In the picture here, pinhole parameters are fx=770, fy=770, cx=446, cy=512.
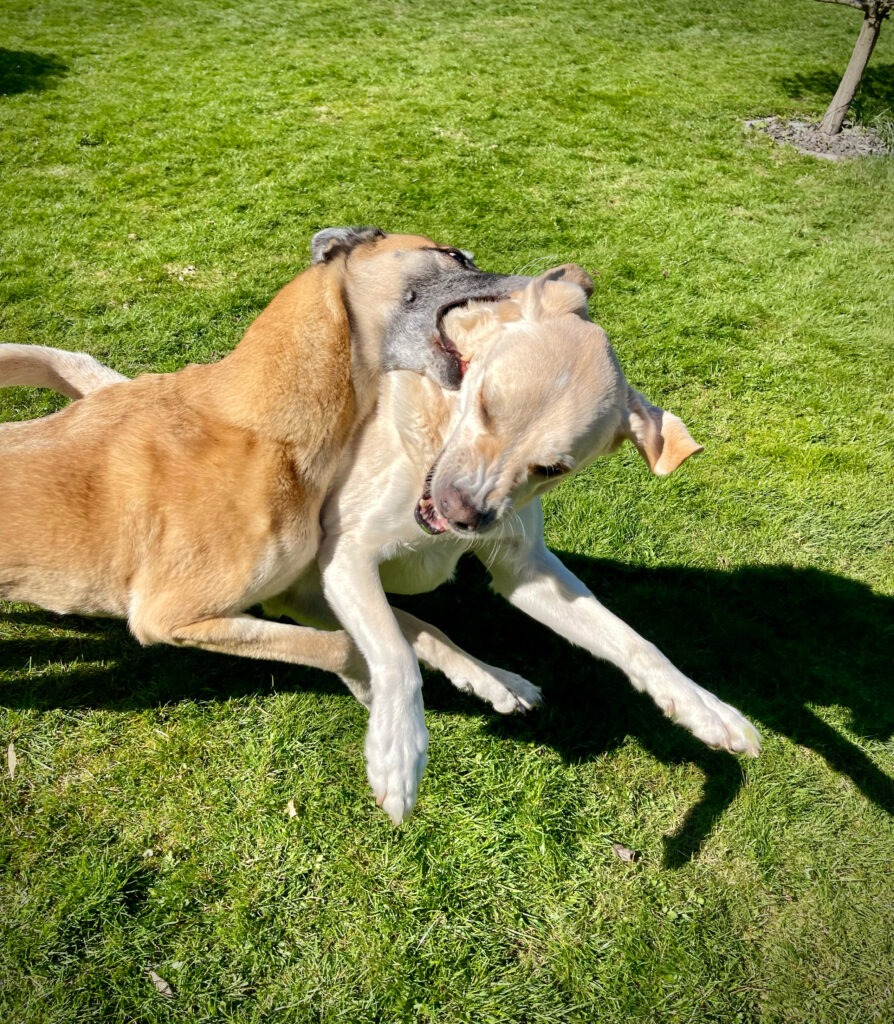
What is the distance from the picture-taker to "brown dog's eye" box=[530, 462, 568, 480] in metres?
2.77

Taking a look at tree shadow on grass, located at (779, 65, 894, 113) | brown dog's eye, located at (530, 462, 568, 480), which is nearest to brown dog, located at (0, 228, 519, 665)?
brown dog's eye, located at (530, 462, 568, 480)

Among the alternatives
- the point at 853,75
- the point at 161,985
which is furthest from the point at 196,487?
the point at 853,75

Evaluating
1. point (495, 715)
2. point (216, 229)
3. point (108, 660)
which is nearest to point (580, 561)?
point (495, 715)

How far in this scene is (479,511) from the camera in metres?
2.69

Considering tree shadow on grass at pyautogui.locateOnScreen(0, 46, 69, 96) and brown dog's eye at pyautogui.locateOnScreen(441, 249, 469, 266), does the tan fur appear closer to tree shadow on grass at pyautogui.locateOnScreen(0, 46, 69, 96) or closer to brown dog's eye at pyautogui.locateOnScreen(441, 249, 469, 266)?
brown dog's eye at pyautogui.locateOnScreen(441, 249, 469, 266)

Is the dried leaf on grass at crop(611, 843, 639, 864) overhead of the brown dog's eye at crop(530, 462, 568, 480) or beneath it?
beneath

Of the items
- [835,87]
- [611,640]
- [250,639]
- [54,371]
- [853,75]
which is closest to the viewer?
[250,639]

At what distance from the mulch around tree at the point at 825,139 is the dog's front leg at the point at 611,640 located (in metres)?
8.07

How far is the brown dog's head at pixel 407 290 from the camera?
3.15 meters

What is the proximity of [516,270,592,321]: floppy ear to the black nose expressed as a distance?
2.49 ft

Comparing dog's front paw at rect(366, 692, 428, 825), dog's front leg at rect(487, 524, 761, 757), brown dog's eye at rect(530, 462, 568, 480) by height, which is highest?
brown dog's eye at rect(530, 462, 568, 480)

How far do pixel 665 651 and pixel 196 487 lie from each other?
7.49 ft

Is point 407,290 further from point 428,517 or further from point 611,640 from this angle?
point 611,640

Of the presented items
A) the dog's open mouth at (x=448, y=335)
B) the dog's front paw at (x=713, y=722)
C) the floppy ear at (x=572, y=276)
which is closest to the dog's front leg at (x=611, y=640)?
the dog's front paw at (x=713, y=722)
